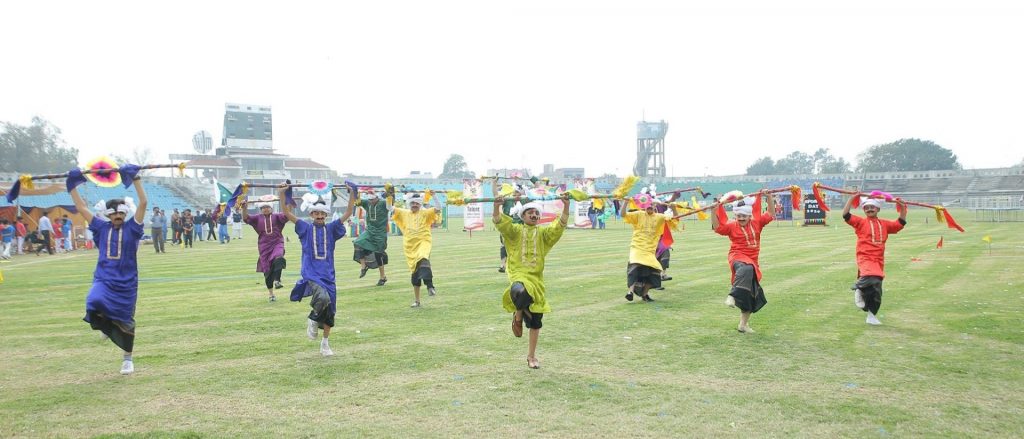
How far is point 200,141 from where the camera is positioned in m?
105

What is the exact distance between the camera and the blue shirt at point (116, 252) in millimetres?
8094

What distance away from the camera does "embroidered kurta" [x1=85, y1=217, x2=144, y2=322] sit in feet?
26.1

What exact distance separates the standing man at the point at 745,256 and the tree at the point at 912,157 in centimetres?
12320

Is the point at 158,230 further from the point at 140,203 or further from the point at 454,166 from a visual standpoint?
the point at 454,166

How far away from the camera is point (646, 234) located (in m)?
13.3

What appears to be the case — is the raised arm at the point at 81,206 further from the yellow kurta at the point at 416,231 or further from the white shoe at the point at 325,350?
the yellow kurta at the point at 416,231

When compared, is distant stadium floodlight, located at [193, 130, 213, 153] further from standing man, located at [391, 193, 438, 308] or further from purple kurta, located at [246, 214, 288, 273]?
standing man, located at [391, 193, 438, 308]

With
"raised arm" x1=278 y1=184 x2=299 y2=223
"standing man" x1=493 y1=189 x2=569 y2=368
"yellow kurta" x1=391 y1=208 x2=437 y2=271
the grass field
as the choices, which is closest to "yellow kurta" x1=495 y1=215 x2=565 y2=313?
"standing man" x1=493 y1=189 x2=569 y2=368

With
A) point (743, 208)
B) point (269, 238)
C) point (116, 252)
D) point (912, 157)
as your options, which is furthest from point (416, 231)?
point (912, 157)

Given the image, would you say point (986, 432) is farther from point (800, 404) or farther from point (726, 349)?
point (726, 349)

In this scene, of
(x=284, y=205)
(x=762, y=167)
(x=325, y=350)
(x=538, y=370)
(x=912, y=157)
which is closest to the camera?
(x=538, y=370)

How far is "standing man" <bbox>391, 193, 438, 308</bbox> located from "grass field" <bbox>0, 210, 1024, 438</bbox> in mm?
599

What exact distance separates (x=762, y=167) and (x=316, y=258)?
154 m

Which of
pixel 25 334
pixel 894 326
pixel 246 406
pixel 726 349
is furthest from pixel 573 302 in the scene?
pixel 25 334
